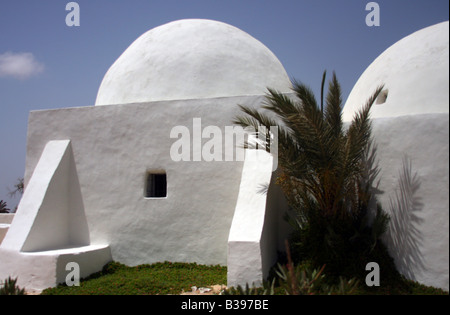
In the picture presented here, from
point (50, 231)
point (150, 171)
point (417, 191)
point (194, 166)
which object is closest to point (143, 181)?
point (150, 171)

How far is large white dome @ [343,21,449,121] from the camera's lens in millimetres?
5965

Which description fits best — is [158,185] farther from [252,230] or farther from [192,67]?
[252,230]

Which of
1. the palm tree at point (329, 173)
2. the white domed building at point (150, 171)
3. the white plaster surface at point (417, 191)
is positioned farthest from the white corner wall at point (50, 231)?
the white plaster surface at point (417, 191)

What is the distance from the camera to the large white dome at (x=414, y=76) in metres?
5.96

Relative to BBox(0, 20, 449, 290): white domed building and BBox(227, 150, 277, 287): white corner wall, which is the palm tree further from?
BBox(227, 150, 277, 287): white corner wall

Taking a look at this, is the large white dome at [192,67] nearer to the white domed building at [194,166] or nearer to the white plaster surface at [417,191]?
the white domed building at [194,166]

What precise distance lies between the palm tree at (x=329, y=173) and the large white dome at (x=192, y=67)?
2.59 metres

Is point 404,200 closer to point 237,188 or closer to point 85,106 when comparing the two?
point 237,188

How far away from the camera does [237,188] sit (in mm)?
7711

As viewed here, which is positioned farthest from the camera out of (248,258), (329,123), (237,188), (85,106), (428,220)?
(85,106)

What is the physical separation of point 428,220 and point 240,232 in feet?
9.67

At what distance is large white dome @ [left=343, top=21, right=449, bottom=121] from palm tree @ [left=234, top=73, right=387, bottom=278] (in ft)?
1.56

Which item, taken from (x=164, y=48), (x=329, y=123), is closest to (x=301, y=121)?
(x=329, y=123)

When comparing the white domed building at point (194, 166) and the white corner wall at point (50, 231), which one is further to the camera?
the white corner wall at point (50, 231)
